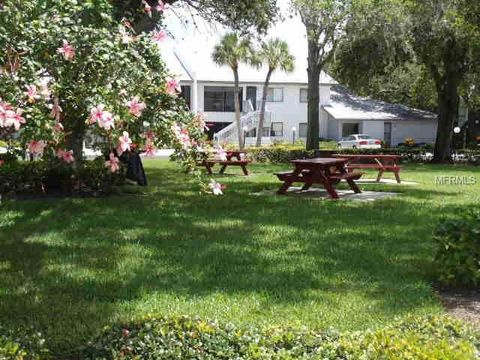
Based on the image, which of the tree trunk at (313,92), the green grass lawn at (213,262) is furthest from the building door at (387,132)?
the green grass lawn at (213,262)

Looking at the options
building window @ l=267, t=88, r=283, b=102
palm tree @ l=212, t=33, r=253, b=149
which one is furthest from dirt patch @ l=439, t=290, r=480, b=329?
building window @ l=267, t=88, r=283, b=102

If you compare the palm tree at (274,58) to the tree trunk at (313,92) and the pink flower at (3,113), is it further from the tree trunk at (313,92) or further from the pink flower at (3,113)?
the pink flower at (3,113)

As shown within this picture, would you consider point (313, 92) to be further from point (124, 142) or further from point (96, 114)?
point (96, 114)

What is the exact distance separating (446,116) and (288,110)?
638 inches

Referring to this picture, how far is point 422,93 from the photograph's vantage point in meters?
43.8

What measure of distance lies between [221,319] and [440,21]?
76.6 feet

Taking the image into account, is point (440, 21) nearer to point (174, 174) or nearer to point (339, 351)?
point (174, 174)

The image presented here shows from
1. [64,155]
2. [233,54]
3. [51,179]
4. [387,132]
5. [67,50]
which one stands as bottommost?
[51,179]

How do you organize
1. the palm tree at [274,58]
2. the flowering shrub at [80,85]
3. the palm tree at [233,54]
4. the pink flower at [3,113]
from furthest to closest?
the palm tree at [274,58], the palm tree at [233,54], the flowering shrub at [80,85], the pink flower at [3,113]

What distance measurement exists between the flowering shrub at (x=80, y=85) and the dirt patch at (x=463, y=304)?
2.63 metres

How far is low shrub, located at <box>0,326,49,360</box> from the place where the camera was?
3412 millimetres

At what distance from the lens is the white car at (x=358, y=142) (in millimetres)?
39031

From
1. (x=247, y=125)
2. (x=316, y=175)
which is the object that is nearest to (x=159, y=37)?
(x=316, y=175)

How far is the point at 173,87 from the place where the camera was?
402 cm
